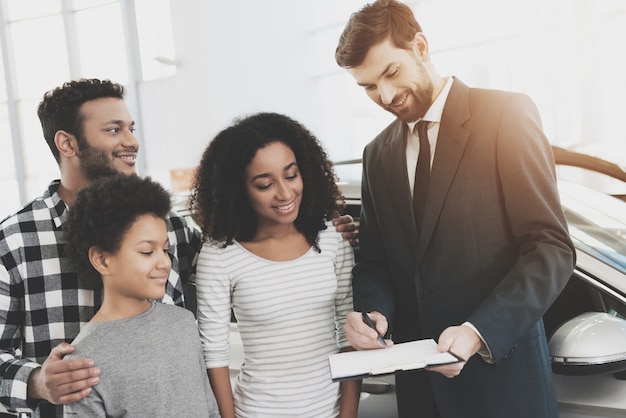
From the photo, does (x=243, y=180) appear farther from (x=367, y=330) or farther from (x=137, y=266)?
(x=367, y=330)

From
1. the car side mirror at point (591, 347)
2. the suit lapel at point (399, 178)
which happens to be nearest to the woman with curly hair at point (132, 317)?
the suit lapel at point (399, 178)

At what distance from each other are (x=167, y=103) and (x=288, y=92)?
2.38 meters

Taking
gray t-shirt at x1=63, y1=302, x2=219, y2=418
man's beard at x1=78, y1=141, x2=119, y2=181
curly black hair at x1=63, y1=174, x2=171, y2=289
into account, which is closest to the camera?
gray t-shirt at x1=63, y1=302, x2=219, y2=418

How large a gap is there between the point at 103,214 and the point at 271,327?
20.1 inches

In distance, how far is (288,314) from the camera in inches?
60.9

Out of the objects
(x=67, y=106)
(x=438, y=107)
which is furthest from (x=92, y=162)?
(x=438, y=107)

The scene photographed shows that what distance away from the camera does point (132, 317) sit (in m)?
1.42

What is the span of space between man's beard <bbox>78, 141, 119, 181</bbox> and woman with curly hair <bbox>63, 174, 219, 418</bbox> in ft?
0.46

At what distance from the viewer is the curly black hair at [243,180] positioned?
1615mm

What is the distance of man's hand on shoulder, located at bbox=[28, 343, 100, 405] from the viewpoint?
1264 mm

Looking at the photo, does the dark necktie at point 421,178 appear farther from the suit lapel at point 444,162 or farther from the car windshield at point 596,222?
the car windshield at point 596,222

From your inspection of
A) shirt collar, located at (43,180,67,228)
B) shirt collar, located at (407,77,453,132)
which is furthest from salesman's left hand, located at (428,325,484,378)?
shirt collar, located at (43,180,67,228)

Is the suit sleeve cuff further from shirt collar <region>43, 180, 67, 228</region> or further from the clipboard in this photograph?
shirt collar <region>43, 180, 67, 228</region>

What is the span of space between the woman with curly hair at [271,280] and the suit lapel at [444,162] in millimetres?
331
